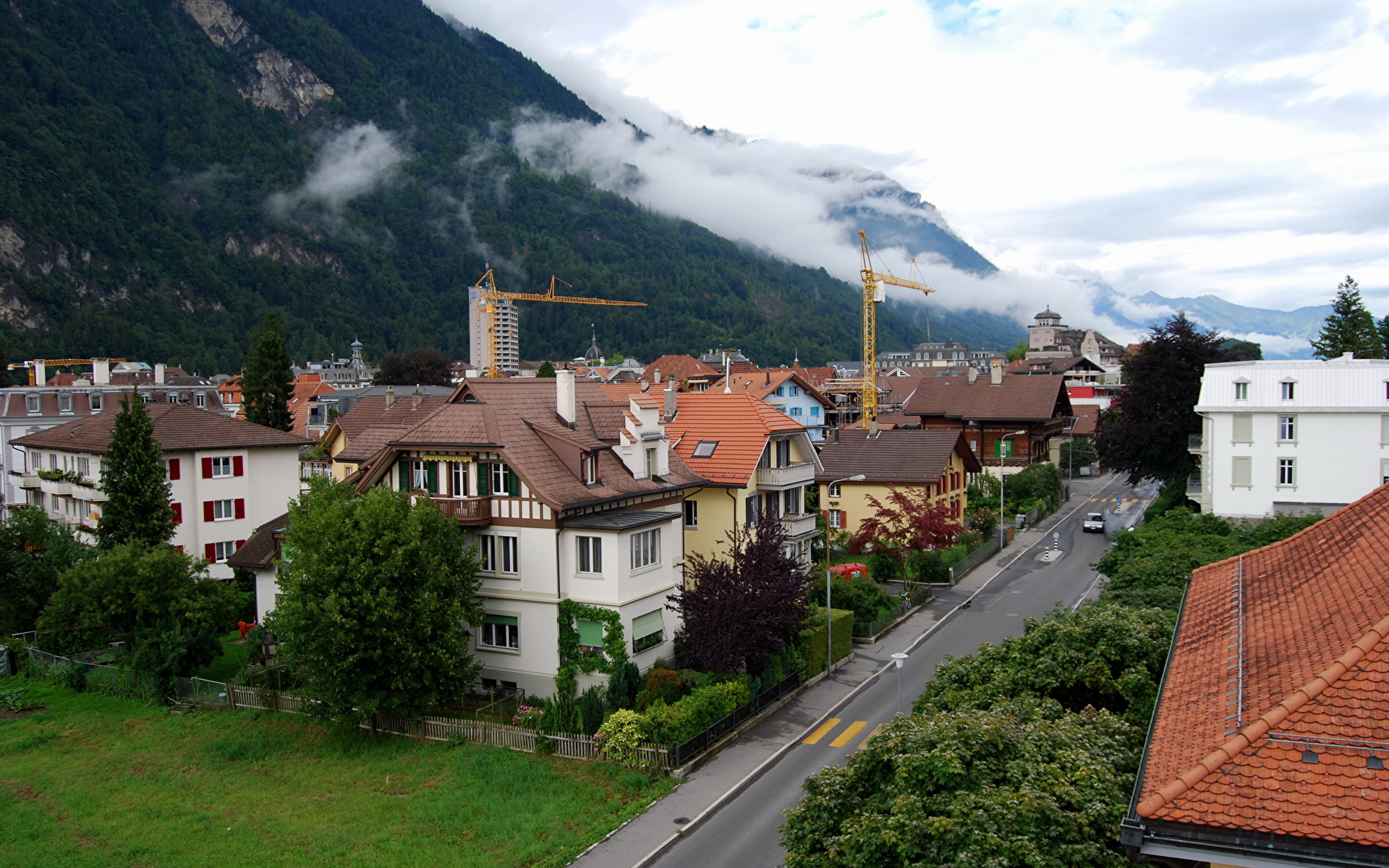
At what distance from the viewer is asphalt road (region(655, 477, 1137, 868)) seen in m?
21.0

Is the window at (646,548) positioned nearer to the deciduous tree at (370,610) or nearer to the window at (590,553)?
the window at (590,553)

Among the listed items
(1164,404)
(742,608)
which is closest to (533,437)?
(742,608)

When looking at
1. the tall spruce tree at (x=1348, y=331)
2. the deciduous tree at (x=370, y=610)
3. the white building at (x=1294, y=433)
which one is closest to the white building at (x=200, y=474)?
the deciduous tree at (x=370, y=610)

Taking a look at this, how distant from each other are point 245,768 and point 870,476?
1478 inches

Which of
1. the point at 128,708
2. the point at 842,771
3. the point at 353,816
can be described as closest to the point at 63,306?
the point at 128,708

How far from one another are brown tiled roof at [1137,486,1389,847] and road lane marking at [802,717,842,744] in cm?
1445

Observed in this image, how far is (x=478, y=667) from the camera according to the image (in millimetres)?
28703

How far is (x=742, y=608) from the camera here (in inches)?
1151

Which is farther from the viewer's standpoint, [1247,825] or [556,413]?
[556,413]

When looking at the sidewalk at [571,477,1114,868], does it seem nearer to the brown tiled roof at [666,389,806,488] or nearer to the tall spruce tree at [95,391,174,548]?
the brown tiled roof at [666,389,806,488]

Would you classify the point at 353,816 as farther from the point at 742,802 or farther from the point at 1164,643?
the point at 1164,643

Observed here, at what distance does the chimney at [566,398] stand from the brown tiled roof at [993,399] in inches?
2174

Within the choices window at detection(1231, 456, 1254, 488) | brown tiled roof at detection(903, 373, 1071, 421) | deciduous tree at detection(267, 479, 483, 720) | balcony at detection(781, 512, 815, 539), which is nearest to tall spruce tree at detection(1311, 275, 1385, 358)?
brown tiled roof at detection(903, 373, 1071, 421)

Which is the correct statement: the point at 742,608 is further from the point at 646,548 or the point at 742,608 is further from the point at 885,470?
the point at 885,470
